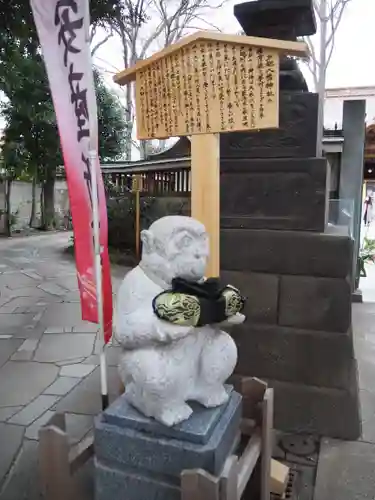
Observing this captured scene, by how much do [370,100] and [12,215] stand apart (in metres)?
14.5

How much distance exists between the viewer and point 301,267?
10.1ft

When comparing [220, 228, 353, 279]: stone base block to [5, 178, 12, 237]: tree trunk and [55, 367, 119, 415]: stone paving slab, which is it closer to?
[55, 367, 119, 415]: stone paving slab

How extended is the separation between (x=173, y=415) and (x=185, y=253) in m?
0.73

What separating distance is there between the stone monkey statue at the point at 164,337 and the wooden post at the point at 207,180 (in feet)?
2.13

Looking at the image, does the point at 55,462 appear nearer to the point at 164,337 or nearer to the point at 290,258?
the point at 164,337

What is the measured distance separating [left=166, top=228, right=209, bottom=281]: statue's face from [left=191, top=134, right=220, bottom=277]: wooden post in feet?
2.25

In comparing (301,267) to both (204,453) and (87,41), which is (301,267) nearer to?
(204,453)

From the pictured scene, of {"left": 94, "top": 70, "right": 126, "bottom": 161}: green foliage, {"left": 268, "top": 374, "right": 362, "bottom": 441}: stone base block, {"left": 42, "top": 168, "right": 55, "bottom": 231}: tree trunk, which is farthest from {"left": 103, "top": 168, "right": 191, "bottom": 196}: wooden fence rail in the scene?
{"left": 42, "top": 168, "right": 55, "bottom": 231}: tree trunk

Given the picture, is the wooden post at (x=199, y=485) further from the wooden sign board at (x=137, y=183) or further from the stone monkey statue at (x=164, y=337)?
the wooden sign board at (x=137, y=183)

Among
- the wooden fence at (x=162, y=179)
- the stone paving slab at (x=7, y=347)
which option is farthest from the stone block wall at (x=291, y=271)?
the wooden fence at (x=162, y=179)

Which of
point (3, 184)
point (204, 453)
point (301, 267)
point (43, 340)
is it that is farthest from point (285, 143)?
point (3, 184)

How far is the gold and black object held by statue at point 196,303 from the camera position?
176cm

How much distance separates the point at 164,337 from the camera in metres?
1.80

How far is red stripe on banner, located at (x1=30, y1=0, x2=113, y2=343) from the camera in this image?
8.11 feet
